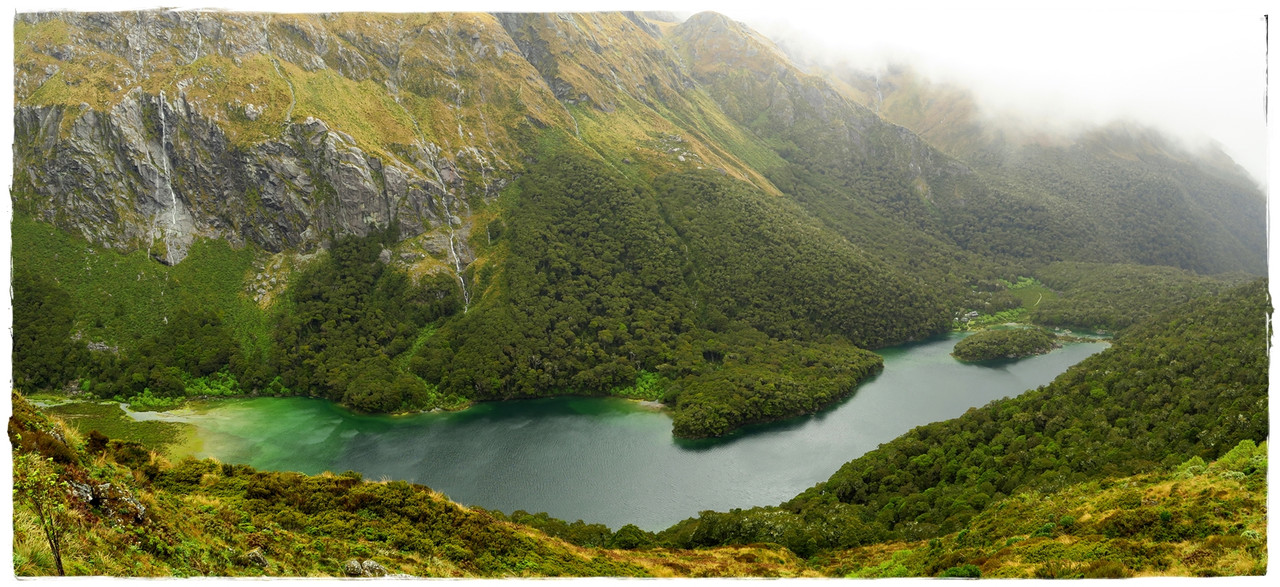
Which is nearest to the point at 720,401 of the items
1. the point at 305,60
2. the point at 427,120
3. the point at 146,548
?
the point at 146,548

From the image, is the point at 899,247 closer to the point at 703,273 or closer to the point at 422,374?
the point at 703,273

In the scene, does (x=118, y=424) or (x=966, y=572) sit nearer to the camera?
(x=966, y=572)

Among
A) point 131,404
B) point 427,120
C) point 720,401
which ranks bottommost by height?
point 131,404

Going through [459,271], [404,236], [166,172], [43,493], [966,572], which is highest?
[166,172]

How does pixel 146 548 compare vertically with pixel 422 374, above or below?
above

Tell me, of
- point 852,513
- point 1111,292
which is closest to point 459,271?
point 852,513

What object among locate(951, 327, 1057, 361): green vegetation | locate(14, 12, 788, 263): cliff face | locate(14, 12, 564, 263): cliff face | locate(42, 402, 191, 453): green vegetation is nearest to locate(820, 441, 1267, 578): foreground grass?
locate(42, 402, 191, 453): green vegetation

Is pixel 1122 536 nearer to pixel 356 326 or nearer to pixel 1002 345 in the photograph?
pixel 356 326
